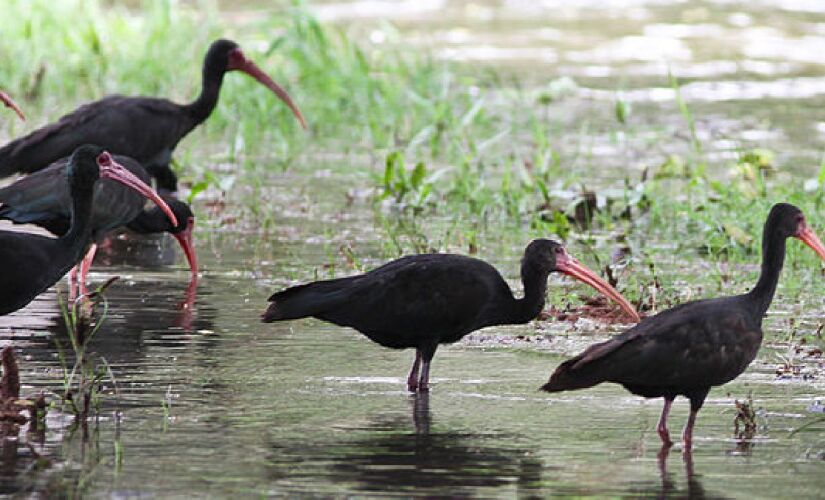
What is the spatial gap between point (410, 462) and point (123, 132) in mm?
6946

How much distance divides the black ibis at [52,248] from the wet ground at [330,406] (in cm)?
39

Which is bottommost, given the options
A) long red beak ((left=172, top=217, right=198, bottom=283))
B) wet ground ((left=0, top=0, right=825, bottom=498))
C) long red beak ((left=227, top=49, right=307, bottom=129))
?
wet ground ((left=0, top=0, right=825, bottom=498))

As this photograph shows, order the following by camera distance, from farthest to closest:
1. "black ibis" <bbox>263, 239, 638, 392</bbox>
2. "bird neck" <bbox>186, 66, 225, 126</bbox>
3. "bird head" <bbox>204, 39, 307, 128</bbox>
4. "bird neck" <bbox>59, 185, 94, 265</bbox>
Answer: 1. "bird head" <bbox>204, 39, 307, 128</bbox>
2. "bird neck" <bbox>186, 66, 225, 126</bbox>
3. "bird neck" <bbox>59, 185, 94, 265</bbox>
4. "black ibis" <bbox>263, 239, 638, 392</bbox>

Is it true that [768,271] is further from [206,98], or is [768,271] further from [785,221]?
[206,98]

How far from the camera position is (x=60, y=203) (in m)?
11.8

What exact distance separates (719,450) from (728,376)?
426mm

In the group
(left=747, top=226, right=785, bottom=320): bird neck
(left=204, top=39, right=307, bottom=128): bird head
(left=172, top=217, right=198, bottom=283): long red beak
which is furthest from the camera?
(left=204, top=39, right=307, bottom=128): bird head

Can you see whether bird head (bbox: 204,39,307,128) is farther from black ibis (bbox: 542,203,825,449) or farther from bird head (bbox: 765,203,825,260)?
black ibis (bbox: 542,203,825,449)

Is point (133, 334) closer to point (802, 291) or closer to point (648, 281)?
point (648, 281)

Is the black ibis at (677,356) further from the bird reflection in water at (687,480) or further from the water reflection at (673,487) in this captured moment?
the water reflection at (673,487)

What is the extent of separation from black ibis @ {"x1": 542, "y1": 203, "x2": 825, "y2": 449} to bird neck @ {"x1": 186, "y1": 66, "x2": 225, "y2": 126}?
712cm

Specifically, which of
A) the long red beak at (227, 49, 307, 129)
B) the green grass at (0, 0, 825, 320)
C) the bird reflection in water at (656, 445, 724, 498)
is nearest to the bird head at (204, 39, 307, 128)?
the long red beak at (227, 49, 307, 129)

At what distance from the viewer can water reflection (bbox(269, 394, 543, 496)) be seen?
744cm

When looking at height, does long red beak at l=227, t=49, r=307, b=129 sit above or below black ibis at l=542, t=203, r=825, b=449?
above
